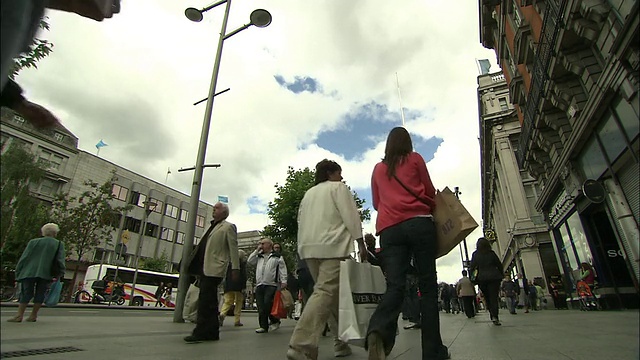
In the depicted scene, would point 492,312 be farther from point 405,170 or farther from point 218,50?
point 218,50

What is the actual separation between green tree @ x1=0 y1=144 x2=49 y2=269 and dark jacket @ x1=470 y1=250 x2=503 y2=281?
325 inches

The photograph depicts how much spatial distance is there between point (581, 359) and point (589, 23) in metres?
8.69

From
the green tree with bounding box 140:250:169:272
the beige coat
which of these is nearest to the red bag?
the beige coat

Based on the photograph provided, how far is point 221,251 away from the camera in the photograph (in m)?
4.64

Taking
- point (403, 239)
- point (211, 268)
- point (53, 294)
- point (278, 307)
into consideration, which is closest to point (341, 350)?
point (403, 239)

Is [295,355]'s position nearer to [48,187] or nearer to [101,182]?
[48,187]

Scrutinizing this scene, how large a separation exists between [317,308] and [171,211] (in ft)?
178

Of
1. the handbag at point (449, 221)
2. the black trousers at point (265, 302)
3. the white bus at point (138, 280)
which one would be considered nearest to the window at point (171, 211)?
the white bus at point (138, 280)

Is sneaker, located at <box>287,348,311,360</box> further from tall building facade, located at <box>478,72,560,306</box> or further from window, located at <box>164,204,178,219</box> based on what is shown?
window, located at <box>164,204,178,219</box>

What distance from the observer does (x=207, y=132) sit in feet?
32.0

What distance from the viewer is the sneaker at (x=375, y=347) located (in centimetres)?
246

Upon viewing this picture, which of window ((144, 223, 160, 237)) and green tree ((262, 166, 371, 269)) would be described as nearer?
Answer: green tree ((262, 166, 371, 269))

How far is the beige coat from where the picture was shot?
14.8 feet

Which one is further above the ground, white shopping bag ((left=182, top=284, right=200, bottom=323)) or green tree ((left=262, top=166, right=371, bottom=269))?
green tree ((left=262, top=166, right=371, bottom=269))
